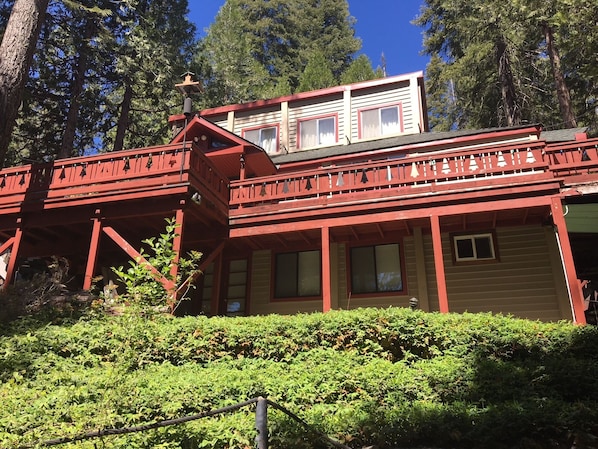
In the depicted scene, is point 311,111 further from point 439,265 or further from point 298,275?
point 439,265

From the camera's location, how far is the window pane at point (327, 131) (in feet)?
66.0

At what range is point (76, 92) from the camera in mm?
22828

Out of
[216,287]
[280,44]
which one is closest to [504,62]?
[216,287]

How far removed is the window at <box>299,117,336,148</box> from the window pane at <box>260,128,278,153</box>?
1193mm

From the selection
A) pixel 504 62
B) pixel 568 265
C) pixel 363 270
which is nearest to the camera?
pixel 568 265

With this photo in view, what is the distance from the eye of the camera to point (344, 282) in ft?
45.7

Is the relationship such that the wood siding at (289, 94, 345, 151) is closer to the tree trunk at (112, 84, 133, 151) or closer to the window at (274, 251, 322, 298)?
the window at (274, 251, 322, 298)

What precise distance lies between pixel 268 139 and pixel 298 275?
850cm

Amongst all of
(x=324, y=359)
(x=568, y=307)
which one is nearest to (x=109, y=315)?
(x=324, y=359)

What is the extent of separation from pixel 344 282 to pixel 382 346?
5467 mm

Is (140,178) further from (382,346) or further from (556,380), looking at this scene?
(556,380)

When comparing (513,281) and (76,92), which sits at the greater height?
(76,92)

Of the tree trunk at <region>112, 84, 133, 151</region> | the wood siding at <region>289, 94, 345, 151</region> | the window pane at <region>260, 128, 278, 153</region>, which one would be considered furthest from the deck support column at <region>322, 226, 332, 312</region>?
the tree trunk at <region>112, 84, 133, 151</region>

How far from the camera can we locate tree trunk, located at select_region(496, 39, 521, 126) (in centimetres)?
2498
